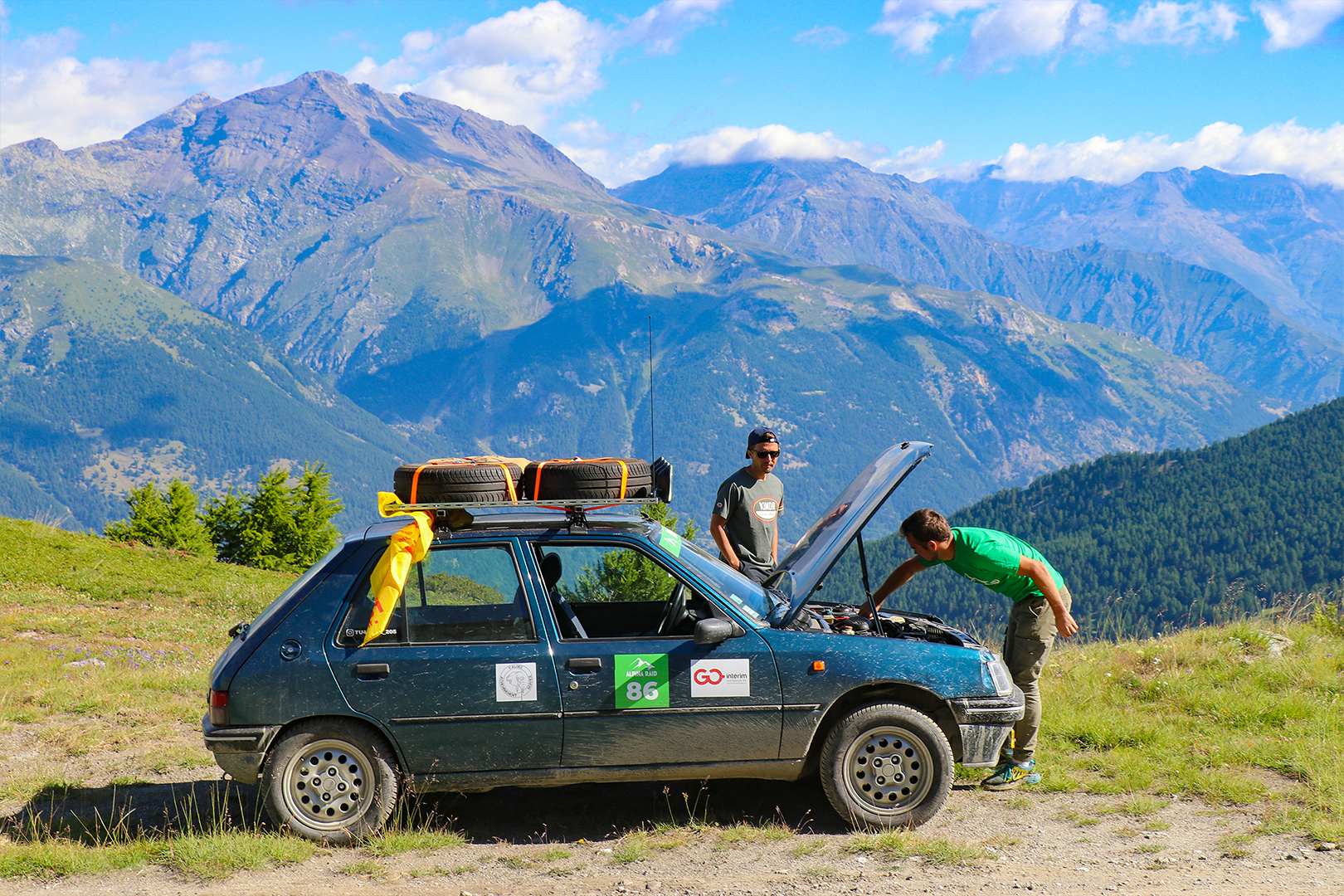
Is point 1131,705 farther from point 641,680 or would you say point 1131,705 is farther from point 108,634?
point 108,634

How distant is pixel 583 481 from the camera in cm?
561

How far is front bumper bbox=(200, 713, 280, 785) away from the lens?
5.31 m

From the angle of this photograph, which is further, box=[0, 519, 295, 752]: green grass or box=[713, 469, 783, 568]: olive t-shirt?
box=[0, 519, 295, 752]: green grass

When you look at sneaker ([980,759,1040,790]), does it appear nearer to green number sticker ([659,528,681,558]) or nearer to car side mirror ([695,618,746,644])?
car side mirror ([695,618,746,644])

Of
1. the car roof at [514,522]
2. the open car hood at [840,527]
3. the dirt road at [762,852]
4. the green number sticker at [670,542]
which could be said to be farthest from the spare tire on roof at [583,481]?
the dirt road at [762,852]

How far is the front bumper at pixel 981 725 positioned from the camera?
560cm

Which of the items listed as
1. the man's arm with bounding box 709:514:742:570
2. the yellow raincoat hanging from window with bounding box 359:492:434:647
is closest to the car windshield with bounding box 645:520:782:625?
the yellow raincoat hanging from window with bounding box 359:492:434:647

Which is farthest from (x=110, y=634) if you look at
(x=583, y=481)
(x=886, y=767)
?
(x=886, y=767)

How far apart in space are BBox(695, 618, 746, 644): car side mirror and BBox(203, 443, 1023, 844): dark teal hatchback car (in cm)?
1

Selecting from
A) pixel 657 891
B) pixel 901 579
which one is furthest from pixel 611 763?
pixel 901 579

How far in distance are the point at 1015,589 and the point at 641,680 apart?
8.85ft

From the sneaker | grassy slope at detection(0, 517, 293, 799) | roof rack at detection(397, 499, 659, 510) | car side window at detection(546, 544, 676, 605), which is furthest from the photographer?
grassy slope at detection(0, 517, 293, 799)

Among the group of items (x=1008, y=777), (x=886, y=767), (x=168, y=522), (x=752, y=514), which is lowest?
(x=1008, y=777)

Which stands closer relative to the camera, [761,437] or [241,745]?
[241,745]
